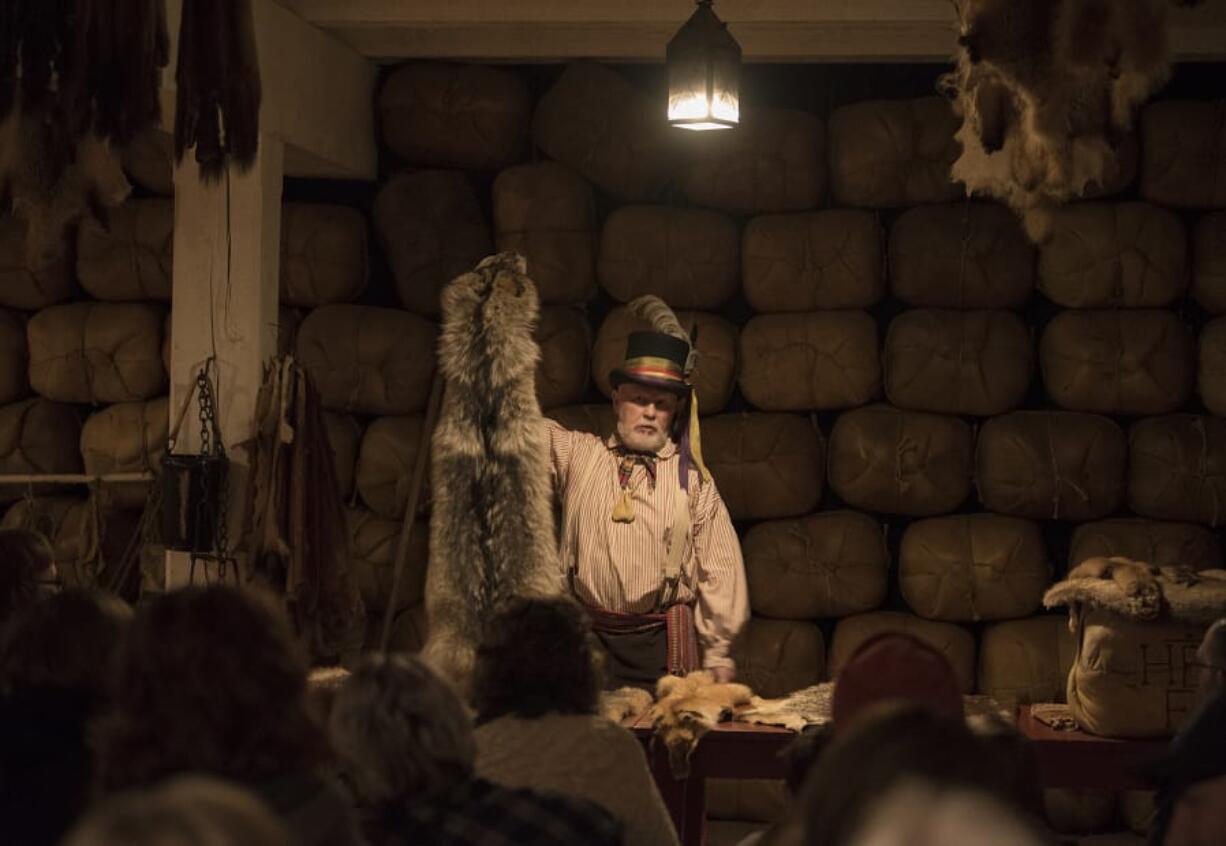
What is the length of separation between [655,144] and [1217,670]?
358 cm

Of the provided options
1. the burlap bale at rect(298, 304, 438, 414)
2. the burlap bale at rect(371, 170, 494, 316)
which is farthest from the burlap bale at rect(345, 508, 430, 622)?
the burlap bale at rect(371, 170, 494, 316)

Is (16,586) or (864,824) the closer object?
(864,824)

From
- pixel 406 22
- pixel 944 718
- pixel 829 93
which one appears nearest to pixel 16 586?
pixel 944 718

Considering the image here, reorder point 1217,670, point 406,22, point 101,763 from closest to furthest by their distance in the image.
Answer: point 101,763, point 1217,670, point 406,22

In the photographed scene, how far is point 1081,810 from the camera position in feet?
21.7

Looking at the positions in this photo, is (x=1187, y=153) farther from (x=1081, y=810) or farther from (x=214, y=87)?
(x=214, y=87)

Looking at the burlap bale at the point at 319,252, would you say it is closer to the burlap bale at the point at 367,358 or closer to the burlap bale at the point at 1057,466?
the burlap bale at the point at 367,358

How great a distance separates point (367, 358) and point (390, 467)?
43 cm

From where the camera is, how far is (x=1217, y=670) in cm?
380

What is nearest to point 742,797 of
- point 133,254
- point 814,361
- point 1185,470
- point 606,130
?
point 814,361

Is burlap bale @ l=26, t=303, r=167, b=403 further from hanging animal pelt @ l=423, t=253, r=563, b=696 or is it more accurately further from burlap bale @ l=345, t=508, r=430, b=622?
hanging animal pelt @ l=423, t=253, r=563, b=696

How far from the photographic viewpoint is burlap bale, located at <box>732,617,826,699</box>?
6.71m

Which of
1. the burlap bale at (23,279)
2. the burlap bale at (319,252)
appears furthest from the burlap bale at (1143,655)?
the burlap bale at (23,279)

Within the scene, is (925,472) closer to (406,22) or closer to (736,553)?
(736,553)
